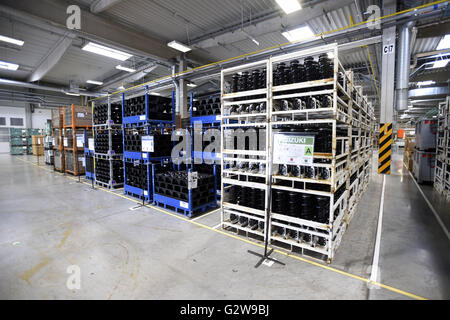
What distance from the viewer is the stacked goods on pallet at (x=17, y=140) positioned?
21.0 m

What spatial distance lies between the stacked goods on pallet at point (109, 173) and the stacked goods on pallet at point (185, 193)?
2851mm

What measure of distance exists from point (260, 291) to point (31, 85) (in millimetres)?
20969

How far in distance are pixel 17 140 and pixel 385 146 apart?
2969 cm

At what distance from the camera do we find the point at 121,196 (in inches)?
270

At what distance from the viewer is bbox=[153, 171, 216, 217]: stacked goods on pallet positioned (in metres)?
5.06

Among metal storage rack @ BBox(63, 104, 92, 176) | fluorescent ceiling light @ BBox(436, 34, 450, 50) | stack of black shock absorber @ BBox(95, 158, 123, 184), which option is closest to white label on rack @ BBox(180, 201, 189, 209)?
stack of black shock absorber @ BBox(95, 158, 123, 184)

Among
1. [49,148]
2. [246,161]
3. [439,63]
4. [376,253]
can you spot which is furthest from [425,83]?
[49,148]

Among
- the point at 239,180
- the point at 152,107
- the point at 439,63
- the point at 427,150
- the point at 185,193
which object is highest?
the point at 439,63

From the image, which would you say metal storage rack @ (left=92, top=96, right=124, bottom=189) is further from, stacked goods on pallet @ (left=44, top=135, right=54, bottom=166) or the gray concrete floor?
stacked goods on pallet @ (left=44, top=135, right=54, bottom=166)

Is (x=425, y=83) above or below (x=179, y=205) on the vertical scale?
above

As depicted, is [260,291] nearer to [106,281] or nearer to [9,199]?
[106,281]

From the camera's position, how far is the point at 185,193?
5121 mm

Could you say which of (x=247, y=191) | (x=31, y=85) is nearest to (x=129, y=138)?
(x=247, y=191)

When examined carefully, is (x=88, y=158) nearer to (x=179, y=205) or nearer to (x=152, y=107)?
(x=152, y=107)
